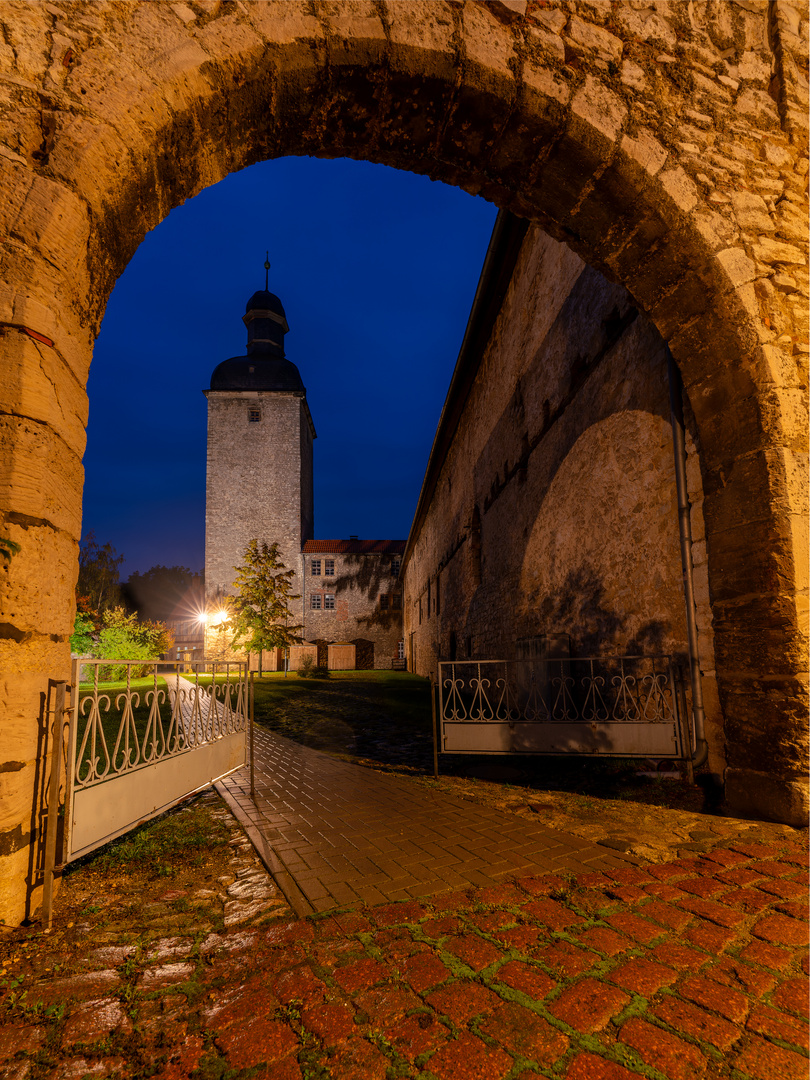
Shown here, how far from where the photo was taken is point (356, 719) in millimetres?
9812

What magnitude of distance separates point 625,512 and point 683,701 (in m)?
1.97

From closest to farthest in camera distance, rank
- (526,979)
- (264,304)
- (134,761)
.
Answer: (526,979)
(134,761)
(264,304)

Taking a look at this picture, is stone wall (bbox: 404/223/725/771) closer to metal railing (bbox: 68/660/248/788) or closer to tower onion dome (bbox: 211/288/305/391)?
metal railing (bbox: 68/660/248/788)

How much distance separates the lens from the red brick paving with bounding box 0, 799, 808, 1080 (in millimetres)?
1563

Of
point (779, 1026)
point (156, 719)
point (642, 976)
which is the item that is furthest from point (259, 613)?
point (779, 1026)

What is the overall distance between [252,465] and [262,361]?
7.72 m

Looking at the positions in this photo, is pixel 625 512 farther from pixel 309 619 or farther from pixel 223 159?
pixel 309 619

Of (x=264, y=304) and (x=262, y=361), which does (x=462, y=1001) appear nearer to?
(x=262, y=361)

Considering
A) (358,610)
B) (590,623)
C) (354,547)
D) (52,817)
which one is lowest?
(52,817)

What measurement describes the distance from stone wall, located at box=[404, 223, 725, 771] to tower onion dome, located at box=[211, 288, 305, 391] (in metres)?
25.2

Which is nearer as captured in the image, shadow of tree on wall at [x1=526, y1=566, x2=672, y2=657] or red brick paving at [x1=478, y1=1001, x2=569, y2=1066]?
red brick paving at [x1=478, y1=1001, x2=569, y2=1066]

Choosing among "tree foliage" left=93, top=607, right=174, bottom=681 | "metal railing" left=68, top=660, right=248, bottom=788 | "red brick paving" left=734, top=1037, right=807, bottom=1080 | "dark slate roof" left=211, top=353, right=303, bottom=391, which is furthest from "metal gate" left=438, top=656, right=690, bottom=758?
"dark slate roof" left=211, top=353, right=303, bottom=391

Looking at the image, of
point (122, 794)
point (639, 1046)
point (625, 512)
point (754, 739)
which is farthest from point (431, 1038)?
point (625, 512)

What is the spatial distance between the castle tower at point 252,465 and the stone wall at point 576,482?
22.4 m
